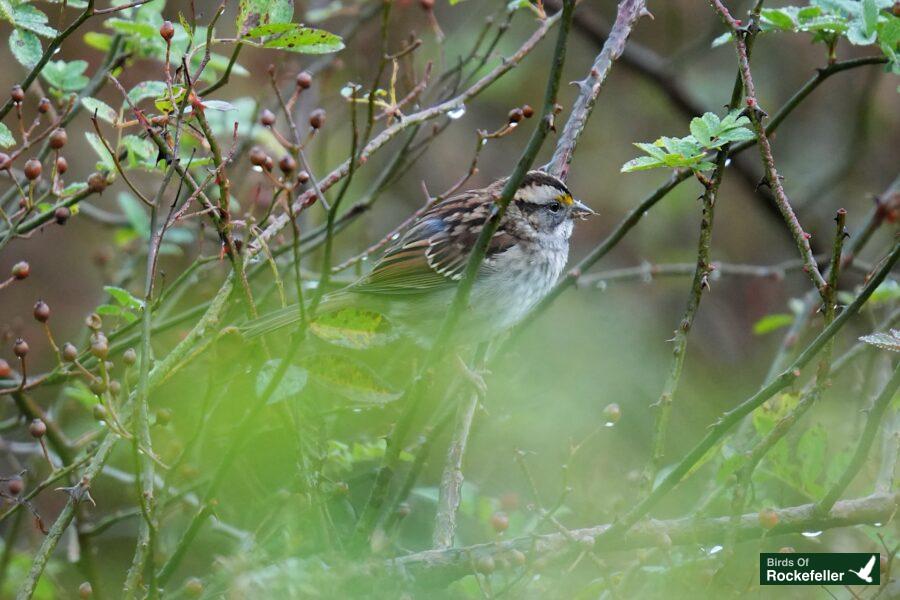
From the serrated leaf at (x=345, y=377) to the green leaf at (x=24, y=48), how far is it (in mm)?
1186

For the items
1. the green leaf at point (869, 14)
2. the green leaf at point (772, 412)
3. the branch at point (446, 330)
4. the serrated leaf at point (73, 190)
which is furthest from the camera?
the green leaf at point (772, 412)

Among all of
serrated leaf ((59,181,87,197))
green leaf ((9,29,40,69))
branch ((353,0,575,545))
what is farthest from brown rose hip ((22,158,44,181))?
branch ((353,0,575,545))

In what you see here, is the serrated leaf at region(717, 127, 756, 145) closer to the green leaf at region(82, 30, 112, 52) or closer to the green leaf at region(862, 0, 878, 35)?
the green leaf at region(862, 0, 878, 35)

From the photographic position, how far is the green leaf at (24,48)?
9.09 ft

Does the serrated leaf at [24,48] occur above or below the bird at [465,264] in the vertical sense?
above

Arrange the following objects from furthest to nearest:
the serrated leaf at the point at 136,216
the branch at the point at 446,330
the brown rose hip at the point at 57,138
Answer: the serrated leaf at the point at 136,216 → the brown rose hip at the point at 57,138 → the branch at the point at 446,330

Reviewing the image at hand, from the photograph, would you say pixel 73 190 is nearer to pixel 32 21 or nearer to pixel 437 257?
pixel 32 21

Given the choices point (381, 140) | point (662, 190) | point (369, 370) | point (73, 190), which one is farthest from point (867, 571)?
point (73, 190)

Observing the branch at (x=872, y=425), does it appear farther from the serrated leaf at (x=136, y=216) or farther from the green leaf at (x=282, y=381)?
the serrated leaf at (x=136, y=216)

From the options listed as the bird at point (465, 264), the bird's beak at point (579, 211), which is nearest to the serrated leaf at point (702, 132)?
the bird at point (465, 264)

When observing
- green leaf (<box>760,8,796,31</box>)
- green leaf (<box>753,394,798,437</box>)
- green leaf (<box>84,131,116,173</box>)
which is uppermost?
green leaf (<box>760,8,796,31</box>)

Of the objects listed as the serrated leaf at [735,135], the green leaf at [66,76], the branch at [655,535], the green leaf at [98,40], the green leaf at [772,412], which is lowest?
the branch at [655,535]

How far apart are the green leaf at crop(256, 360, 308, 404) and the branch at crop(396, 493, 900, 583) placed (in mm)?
548

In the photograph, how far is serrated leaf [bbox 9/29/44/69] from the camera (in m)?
2.77
